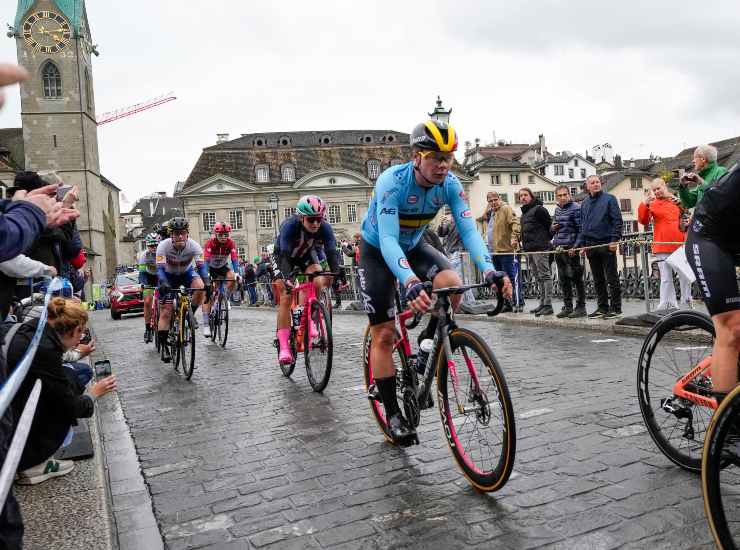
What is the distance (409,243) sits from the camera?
4805 mm

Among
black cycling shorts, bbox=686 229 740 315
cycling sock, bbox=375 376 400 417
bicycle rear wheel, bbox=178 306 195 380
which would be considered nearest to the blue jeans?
bicycle rear wheel, bbox=178 306 195 380

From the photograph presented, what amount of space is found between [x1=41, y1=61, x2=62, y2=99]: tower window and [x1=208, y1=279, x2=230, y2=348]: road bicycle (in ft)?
235

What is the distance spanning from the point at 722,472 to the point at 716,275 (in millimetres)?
1193

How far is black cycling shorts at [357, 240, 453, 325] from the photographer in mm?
4746

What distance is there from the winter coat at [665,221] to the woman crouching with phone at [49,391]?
9.31 meters

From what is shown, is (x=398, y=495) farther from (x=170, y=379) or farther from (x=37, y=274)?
(x=170, y=379)

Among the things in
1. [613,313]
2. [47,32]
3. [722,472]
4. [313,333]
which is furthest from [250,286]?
[47,32]

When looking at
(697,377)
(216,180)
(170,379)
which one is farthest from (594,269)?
(216,180)

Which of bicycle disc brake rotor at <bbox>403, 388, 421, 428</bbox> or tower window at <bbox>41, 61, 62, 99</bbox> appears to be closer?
bicycle disc brake rotor at <bbox>403, 388, 421, 428</bbox>

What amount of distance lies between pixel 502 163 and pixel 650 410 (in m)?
84.1

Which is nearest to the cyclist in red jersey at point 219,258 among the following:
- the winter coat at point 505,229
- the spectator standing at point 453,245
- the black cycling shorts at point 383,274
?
the spectator standing at point 453,245

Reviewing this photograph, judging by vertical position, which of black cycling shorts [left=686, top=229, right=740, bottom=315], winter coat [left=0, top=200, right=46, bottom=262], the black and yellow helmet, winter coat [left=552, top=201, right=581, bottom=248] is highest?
the black and yellow helmet

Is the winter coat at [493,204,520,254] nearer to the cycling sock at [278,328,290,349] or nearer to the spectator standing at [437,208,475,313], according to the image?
the spectator standing at [437,208,475,313]

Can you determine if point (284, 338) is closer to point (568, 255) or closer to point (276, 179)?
point (568, 255)
